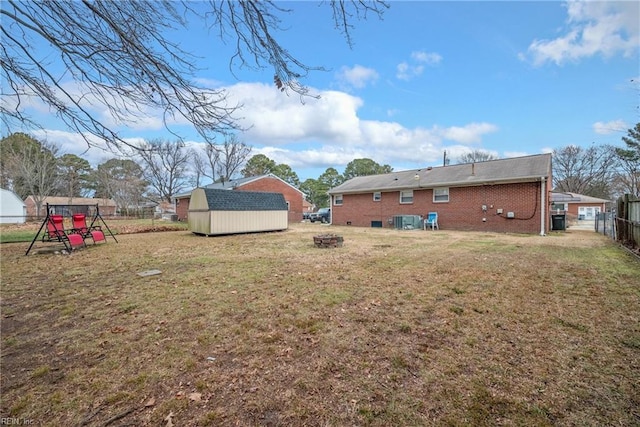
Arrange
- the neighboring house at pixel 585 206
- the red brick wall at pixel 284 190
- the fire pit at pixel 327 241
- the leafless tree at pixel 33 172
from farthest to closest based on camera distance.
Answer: the neighboring house at pixel 585 206 < the red brick wall at pixel 284 190 < the leafless tree at pixel 33 172 < the fire pit at pixel 327 241

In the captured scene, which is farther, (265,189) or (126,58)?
(265,189)

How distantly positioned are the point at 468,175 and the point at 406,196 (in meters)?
3.66

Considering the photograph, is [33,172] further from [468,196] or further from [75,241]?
[468,196]

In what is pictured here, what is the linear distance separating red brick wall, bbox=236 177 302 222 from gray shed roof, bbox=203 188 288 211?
10962 mm

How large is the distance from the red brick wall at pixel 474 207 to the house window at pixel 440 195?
19 centimetres

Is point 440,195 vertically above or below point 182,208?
above

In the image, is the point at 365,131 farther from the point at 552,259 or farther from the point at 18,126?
the point at 18,126

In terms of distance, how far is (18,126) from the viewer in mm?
3172

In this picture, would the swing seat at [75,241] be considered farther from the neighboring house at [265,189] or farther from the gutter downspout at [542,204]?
the gutter downspout at [542,204]

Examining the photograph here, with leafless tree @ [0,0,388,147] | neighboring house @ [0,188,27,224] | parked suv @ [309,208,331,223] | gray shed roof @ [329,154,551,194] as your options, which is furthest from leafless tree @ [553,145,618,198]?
neighboring house @ [0,188,27,224]

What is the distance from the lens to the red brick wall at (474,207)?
13289 millimetres

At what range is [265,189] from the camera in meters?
28.3

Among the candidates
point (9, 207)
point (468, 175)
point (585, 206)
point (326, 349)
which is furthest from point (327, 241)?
point (585, 206)

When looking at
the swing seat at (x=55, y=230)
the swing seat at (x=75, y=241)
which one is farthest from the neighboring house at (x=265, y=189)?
the swing seat at (x=75, y=241)
